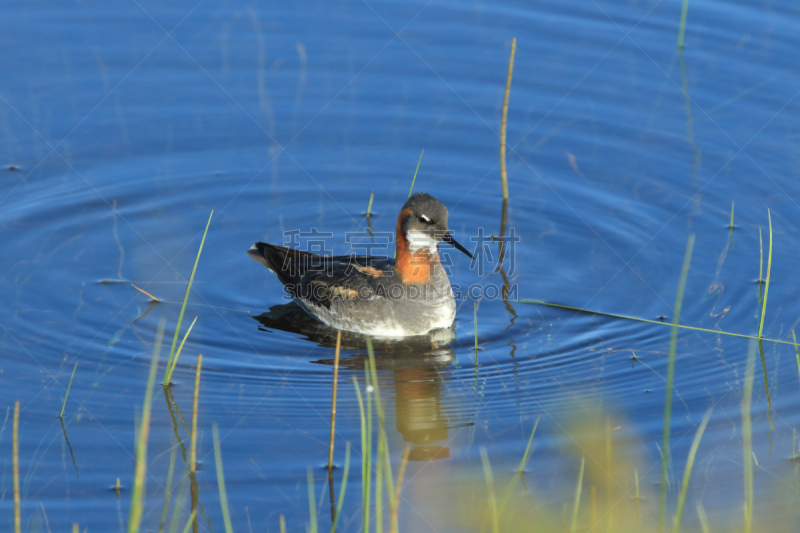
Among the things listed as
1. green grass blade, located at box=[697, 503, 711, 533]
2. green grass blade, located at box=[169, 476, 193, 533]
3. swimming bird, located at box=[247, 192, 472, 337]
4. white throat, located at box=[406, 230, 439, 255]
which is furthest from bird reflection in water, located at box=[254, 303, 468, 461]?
green grass blade, located at box=[697, 503, 711, 533]

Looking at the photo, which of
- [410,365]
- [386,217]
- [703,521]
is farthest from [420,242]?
[703,521]

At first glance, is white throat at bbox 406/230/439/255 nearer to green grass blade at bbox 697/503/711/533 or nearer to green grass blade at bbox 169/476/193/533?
green grass blade at bbox 169/476/193/533

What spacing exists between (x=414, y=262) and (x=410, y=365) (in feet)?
4.64

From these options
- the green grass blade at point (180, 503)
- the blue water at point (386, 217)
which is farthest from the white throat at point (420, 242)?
the green grass blade at point (180, 503)

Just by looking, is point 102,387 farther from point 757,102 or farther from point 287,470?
point 757,102

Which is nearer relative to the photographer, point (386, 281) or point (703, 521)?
point (703, 521)

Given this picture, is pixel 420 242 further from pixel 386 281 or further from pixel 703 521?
pixel 703 521

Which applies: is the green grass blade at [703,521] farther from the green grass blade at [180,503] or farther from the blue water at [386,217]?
the green grass blade at [180,503]

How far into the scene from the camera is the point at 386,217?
36.3 ft

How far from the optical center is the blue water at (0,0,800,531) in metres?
7.09

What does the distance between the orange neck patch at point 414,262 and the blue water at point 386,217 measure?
659 mm

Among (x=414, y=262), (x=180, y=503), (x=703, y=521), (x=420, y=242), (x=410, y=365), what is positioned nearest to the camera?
(x=703, y=521)

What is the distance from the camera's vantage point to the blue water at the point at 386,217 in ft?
23.3

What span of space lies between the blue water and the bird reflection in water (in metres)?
0.04
